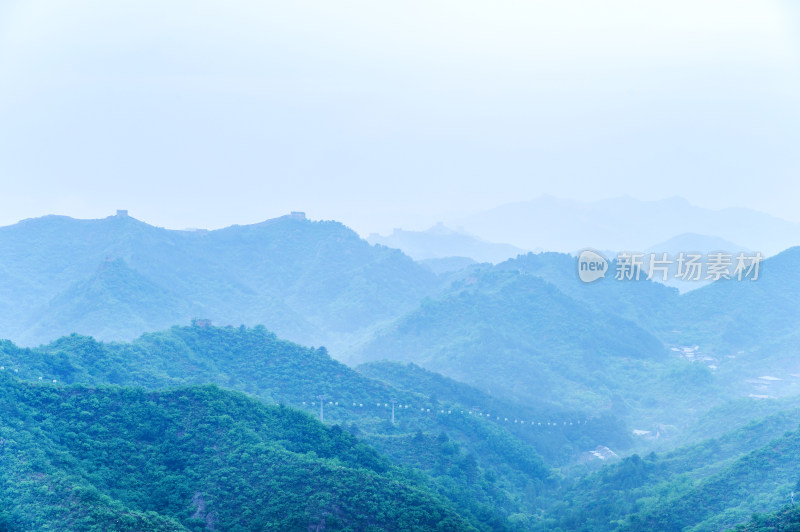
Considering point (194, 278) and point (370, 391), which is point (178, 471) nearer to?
point (370, 391)

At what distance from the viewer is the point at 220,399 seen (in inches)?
1287

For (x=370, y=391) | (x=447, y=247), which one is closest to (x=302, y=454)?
(x=370, y=391)

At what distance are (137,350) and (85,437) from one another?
19535mm

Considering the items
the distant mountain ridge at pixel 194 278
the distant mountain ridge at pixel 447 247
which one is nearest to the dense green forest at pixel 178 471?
the distant mountain ridge at pixel 194 278

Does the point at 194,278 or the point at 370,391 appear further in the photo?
the point at 194,278

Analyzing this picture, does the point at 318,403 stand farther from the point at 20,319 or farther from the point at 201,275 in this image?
the point at 201,275

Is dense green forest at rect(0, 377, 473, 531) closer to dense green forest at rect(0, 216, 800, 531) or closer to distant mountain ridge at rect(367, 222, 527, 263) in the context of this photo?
dense green forest at rect(0, 216, 800, 531)

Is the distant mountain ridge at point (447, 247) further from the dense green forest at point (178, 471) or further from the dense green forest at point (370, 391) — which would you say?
the dense green forest at point (178, 471)

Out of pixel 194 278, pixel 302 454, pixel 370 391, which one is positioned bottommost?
pixel 302 454

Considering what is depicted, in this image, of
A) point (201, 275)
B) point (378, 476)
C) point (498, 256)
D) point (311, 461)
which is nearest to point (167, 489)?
point (311, 461)

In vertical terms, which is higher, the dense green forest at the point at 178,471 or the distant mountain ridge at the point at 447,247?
the distant mountain ridge at the point at 447,247

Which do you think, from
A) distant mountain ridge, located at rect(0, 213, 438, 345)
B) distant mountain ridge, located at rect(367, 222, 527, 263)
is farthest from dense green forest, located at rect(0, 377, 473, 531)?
distant mountain ridge, located at rect(367, 222, 527, 263)

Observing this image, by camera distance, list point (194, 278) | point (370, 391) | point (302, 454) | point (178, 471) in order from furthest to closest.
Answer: point (194, 278)
point (370, 391)
point (302, 454)
point (178, 471)

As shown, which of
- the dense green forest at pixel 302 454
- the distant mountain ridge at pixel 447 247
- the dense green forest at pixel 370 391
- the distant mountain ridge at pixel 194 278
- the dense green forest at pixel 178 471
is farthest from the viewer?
the distant mountain ridge at pixel 447 247
